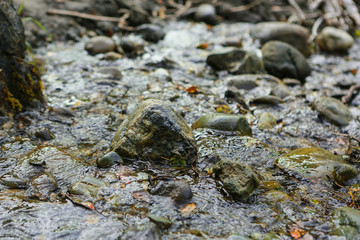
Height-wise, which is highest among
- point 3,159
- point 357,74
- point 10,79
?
point 10,79

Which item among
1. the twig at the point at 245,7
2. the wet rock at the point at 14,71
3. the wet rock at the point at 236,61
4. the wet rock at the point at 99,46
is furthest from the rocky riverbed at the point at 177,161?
the twig at the point at 245,7

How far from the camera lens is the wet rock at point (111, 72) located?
5271mm

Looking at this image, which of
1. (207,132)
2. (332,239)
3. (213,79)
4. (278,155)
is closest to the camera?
(332,239)

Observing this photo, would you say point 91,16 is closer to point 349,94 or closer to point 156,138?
point 156,138

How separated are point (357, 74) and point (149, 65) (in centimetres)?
444

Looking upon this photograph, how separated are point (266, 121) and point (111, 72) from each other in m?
2.86

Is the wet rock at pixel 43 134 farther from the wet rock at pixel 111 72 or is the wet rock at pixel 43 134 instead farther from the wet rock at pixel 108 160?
the wet rock at pixel 111 72

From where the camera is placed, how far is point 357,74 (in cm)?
638

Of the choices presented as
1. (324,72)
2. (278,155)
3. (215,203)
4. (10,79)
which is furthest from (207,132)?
(324,72)

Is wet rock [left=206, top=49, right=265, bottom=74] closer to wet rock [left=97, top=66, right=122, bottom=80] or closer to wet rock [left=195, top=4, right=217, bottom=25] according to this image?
wet rock [left=97, top=66, right=122, bottom=80]

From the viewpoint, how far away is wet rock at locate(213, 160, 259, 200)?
2477 millimetres

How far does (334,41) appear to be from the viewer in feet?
24.7

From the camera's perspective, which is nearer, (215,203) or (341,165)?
(215,203)

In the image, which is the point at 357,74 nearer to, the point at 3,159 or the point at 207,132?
the point at 207,132
